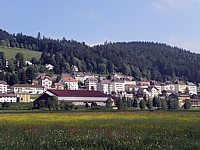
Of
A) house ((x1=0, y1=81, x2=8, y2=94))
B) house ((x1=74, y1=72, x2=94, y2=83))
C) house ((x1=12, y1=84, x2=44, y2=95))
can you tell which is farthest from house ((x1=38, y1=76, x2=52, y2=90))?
house ((x1=74, y1=72, x2=94, y2=83))

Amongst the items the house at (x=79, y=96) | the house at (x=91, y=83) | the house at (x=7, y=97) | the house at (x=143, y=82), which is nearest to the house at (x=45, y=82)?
the house at (x=91, y=83)

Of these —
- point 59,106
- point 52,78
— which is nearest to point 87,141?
point 59,106

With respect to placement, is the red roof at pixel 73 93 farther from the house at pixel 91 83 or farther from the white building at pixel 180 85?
the white building at pixel 180 85

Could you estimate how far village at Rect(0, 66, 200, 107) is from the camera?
4055 inches

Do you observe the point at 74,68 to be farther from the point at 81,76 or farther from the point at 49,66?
the point at 49,66

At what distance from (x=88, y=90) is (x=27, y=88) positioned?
28.2 meters

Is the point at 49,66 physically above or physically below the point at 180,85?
above

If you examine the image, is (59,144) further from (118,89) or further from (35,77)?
(118,89)

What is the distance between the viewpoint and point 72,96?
101188 millimetres

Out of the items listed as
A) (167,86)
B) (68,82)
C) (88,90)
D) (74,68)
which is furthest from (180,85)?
(88,90)

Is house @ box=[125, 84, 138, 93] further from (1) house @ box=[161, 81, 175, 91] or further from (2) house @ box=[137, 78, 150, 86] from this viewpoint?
(1) house @ box=[161, 81, 175, 91]

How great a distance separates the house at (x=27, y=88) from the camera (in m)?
133

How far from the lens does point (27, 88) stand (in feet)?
448

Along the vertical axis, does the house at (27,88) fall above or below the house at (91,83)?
below
